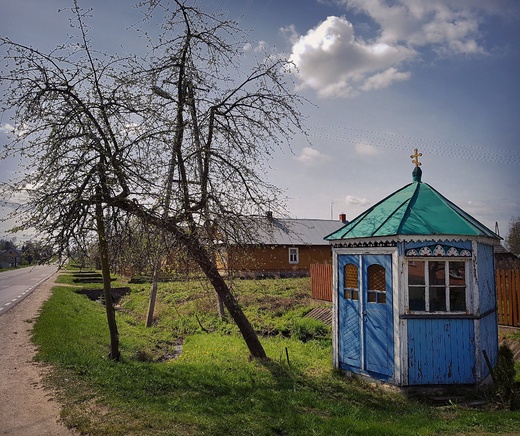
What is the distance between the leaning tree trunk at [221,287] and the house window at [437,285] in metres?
4.06

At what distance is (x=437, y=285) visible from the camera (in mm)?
7805

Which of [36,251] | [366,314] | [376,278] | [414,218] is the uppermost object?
[414,218]

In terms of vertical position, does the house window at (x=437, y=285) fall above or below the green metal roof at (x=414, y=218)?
below

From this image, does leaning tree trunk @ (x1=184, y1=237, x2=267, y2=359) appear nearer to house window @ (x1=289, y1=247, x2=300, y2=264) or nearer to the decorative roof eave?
the decorative roof eave

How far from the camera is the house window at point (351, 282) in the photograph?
8680 mm

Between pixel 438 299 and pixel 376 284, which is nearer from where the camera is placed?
pixel 438 299

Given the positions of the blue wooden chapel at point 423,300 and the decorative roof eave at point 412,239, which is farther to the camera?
the decorative roof eave at point 412,239

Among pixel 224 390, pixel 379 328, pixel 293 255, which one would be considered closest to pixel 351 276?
pixel 379 328

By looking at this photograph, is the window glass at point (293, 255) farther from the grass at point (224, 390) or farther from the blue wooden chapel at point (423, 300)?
the blue wooden chapel at point (423, 300)

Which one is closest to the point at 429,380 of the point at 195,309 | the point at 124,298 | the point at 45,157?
the point at 45,157

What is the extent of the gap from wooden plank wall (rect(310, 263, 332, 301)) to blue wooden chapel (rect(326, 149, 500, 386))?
893 centimetres

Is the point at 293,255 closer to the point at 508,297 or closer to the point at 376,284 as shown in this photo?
the point at 508,297

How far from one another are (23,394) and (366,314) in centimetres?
666

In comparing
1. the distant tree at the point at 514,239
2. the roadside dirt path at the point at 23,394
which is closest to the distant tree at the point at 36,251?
the roadside dirt path at the point at 23,394
